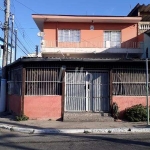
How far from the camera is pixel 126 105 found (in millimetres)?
13719

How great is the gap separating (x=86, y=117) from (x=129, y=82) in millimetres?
2929

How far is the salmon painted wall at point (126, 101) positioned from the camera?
13672 millimetres

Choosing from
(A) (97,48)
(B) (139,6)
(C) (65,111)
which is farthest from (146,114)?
(B) (139,6)

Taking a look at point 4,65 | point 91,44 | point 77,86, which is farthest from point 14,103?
point 91,44

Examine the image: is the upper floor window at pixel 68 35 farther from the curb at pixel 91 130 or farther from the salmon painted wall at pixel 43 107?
the curb at pixel 91 130

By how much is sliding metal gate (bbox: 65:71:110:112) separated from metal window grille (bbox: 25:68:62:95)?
0.53 m

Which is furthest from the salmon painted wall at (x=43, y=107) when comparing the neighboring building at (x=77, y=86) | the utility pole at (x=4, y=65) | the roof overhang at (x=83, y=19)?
the roof overhang at (x=83, y=19)

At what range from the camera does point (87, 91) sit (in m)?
13.9

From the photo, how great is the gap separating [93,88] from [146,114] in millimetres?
2924

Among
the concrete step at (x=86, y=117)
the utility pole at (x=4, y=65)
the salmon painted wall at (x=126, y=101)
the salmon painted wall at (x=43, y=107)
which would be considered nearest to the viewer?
the concrete step at (x=86, y=117)

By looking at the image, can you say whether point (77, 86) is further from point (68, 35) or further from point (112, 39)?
point (112, 39)

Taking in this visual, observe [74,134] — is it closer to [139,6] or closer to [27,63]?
[27,63]

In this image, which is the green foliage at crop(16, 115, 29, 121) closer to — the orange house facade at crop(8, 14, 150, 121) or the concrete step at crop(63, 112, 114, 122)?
the orange house facade at crop(8, 14, 150, 121)

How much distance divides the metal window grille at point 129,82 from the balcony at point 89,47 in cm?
928
